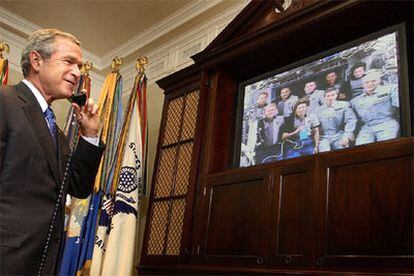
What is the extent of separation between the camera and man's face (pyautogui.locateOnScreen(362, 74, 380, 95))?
2.08m

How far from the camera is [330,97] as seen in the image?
2256 millimetres

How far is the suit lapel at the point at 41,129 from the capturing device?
1377mm

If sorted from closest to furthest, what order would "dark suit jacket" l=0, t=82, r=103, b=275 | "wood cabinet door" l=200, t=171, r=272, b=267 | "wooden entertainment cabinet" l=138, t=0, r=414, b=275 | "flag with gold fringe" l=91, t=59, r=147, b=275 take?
"dark suit jacket" l=0, t=82, r=103, b=275 → "wooden entertainment cabinet" l=138, t=0, r=414, b=275 → "wood cabinet door" l=200, t=171, r=272, b=267 → "flag with gold fringe" l=91, t=59, r=147, b=275

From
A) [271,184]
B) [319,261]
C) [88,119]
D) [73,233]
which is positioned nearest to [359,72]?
[271,184]

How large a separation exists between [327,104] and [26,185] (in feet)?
5.11

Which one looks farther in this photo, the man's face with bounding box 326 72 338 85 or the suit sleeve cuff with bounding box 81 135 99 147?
the man's face with bounding box 326 72 338 85

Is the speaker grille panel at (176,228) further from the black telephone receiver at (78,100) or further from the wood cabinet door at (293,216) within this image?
the black telephone receiver at (78,100)

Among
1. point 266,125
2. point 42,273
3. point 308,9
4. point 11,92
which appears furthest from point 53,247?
point 308,9

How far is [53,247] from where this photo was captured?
1.37 m

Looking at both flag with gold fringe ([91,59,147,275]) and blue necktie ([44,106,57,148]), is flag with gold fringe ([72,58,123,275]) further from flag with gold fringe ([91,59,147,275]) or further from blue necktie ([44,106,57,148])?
blue necktie ([44,106,57,148])

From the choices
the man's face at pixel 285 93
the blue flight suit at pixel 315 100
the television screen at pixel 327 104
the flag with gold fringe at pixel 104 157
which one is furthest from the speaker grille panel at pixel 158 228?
the blue flight suit at pixel 315 100

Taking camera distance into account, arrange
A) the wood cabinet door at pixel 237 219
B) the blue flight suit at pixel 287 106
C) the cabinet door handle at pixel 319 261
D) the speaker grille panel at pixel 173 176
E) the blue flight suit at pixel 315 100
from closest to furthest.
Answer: the cabinet door handle at pixel 319 261 < the wood cabinet door at pixel 237 219 < the blue flight suit at pixel 315 100 < the blue flight suit at pixel 287 106 < the speaker grille panel at pixel 173 176

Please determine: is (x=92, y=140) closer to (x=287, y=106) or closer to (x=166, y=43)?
(x=287, y=106)

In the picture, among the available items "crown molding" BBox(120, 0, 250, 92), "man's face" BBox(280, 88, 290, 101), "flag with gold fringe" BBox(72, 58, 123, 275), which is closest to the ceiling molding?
"crown molding" BBox(120, 0, 250, 92)
